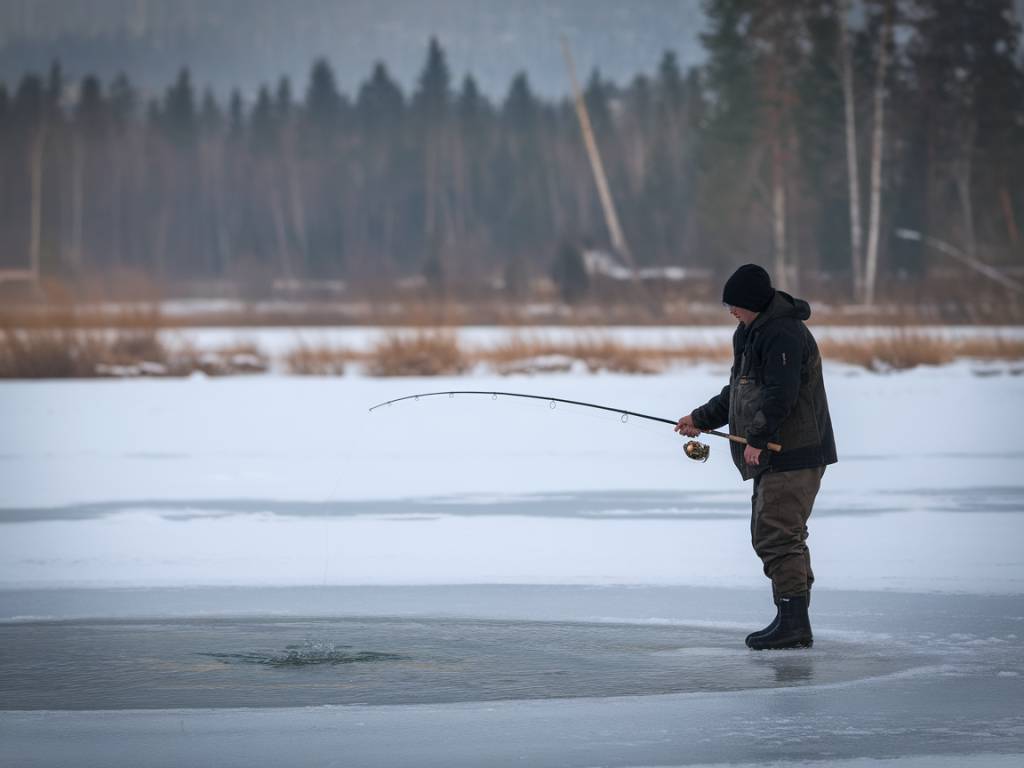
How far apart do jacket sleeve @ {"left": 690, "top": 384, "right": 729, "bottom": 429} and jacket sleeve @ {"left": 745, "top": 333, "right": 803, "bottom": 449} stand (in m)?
0.45

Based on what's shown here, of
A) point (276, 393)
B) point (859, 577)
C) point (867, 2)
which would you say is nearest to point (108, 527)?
point (859, 577)

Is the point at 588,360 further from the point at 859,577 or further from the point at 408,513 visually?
the point at 859,577

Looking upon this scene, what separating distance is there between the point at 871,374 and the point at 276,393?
8.55 meters

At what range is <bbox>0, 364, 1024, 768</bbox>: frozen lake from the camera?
16.6 feet

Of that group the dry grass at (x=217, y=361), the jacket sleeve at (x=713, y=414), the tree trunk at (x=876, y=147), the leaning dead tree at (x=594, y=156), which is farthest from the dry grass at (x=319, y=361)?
the tree trunk at (x=876, y=147)

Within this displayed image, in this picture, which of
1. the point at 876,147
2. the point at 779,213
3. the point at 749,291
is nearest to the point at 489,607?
the point at 749,291

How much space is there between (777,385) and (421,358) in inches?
685

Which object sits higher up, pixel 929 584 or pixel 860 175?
pixel 860 175

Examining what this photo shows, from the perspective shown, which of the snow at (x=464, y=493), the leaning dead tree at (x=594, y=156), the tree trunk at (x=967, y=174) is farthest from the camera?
the tree trunk at (x=967, y=174)

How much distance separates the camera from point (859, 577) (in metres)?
8.10

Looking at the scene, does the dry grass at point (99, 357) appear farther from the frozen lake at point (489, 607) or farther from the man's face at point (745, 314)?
the man's face at point (745, 314)

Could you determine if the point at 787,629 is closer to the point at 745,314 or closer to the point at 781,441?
A: the point at 781,441

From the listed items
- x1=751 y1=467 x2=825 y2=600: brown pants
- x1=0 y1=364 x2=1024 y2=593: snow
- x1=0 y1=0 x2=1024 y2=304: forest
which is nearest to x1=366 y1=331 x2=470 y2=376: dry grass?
x1=0 y1=364 x2=1024 y2=593: snow

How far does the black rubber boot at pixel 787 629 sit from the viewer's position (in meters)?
6.34
